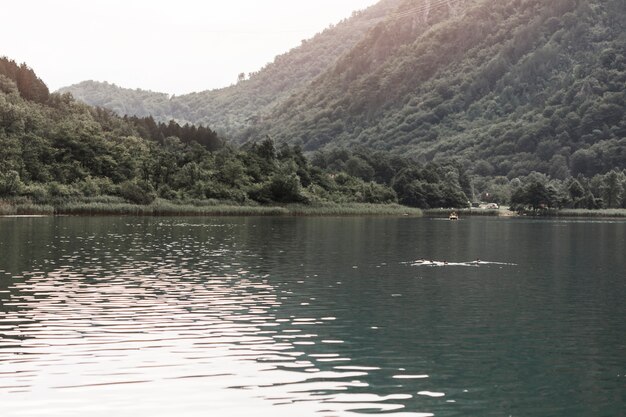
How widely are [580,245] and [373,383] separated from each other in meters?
72.3

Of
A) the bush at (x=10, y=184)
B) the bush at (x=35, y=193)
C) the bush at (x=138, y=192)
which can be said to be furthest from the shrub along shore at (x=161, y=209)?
the bush at (x=10, y=184)

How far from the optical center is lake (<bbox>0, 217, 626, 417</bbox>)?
21.2 metres

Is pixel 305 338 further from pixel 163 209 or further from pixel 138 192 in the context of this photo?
pixel 138 192

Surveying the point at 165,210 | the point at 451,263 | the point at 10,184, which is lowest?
the point at 451,263

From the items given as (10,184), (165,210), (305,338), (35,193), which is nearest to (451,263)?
(305,338)

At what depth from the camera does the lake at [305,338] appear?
21.2 meters

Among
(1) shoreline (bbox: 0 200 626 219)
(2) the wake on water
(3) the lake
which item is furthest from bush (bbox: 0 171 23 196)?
(2) the wake on water

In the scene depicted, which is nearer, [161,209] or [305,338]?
[305,338]

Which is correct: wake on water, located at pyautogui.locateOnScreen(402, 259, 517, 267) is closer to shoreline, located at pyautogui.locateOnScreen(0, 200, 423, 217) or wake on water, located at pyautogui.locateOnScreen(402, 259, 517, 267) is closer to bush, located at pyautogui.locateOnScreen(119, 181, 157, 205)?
shoreline, located at pyautogui.locateOnScreen(0, 200, 423, 217)

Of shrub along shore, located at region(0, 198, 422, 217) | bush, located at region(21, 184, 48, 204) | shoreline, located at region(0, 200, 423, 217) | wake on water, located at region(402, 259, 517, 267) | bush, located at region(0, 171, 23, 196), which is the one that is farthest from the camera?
bush, located at region(21, 184, 48, 204)

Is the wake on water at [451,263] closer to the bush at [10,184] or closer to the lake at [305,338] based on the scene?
the lake at [305,338]

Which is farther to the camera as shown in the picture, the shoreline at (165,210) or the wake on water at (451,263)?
the shoreline at (165,210)

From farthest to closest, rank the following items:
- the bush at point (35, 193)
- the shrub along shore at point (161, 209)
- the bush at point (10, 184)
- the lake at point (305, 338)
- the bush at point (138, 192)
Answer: the bush at point (138, 192)
the bush at point (35, 193)
the bush at point (10, 184)
the shrub along shore at point (161, 209)
the lake at point (305, 338)

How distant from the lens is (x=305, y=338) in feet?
97.7
